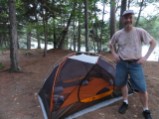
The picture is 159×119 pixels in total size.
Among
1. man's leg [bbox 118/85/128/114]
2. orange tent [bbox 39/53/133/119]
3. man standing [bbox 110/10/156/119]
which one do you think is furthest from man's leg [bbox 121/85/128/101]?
orange tent [bbox 39/53/133/119]

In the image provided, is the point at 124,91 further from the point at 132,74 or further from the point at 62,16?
the point at 62,16

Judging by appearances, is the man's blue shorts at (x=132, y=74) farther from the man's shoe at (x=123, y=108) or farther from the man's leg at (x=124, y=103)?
the man's shoe at (x=123, y=108)

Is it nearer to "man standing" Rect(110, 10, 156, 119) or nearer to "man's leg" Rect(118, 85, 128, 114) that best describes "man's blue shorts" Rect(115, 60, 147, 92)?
"man standing" Rect(110, 10, 156, 119)

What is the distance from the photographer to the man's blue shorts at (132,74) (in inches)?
174

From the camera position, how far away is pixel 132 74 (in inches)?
176

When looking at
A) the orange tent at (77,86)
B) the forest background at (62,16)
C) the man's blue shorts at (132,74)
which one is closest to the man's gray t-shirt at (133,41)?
the man's blue shorts at (132,74)

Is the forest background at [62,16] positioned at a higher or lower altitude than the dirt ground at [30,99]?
higher

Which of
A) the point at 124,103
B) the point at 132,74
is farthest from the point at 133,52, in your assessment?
the point at 124,103

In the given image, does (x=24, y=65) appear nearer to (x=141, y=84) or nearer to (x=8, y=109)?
(x=8, y=109)

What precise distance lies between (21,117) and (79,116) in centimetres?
117

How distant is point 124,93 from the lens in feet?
16.0

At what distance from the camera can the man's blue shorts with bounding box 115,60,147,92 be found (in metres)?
4.41

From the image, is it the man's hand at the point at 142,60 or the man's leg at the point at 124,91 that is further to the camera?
the man's leg at the point at 124,91

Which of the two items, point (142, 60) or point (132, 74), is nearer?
point (142, 60)
